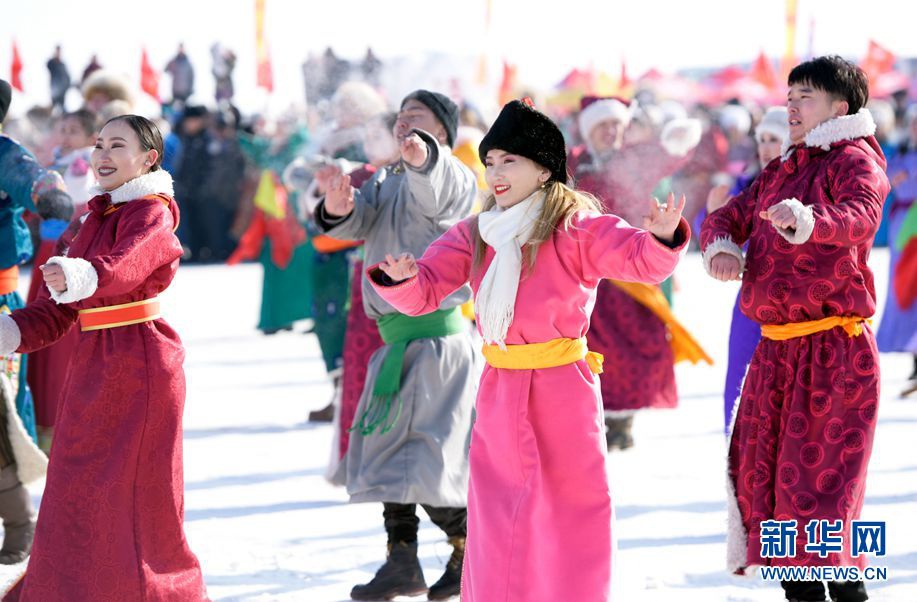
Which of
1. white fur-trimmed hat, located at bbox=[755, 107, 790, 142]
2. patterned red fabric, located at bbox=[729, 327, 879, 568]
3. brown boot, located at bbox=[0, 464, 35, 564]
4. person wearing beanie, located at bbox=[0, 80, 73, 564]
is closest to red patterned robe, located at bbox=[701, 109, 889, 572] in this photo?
patterned red fabric, located at bbox=[729, 327, 879, 568]

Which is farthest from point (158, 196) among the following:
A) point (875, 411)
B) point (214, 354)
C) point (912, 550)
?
point (214, 354)

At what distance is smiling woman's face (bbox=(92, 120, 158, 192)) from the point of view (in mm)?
3771

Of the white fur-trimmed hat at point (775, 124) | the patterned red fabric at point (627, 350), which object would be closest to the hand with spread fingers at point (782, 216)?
the white fur-trimmed hat at point (775, 124)

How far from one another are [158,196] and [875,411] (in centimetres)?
223

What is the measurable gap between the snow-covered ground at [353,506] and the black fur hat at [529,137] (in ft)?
3.75

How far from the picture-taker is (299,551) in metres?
5.06

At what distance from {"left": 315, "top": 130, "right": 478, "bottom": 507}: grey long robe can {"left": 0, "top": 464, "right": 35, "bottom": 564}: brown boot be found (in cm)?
119

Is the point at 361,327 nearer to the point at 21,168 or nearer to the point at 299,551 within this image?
the point at 299,551

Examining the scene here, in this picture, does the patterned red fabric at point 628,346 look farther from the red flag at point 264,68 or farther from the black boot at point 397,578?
the red flag at point 264,68

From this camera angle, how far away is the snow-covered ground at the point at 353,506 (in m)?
4.61

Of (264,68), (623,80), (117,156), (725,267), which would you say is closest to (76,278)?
(117,156)

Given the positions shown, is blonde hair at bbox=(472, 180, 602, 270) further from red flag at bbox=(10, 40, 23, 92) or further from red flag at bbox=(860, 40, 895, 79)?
red flag at bbox=(860, 40, 895, 79)

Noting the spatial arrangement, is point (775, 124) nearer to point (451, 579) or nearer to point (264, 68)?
point (451, 579)
